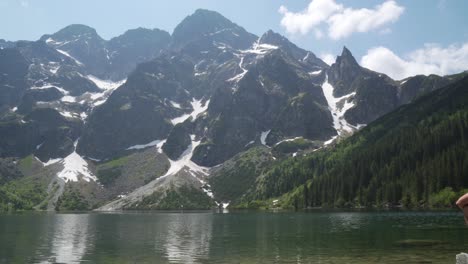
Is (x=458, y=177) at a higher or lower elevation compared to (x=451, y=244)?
higher

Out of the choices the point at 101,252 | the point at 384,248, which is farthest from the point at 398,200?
the point at 101,252

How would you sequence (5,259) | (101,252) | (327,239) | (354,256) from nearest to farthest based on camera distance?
1. (354,256)
2. (5,259)
3. (101,252)
4. (327,239)

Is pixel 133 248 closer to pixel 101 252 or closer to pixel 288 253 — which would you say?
pixel 101 252

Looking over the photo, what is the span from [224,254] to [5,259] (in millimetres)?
28829

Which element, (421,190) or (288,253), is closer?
(288,253)

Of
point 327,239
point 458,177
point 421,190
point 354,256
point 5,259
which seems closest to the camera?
point 354,256

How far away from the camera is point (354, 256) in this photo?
51281mm

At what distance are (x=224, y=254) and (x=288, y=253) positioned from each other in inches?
342

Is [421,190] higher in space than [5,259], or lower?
higher

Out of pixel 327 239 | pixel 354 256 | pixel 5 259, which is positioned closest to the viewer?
pixel 354 256

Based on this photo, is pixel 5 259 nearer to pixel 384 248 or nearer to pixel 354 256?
pixel 354 256

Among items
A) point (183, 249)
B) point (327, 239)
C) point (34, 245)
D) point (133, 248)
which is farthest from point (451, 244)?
point (34, 245)

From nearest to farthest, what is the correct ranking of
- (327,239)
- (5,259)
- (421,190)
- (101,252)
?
(5,259), (101,252), (327,239), (421,190)

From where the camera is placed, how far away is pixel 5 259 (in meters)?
55.7
